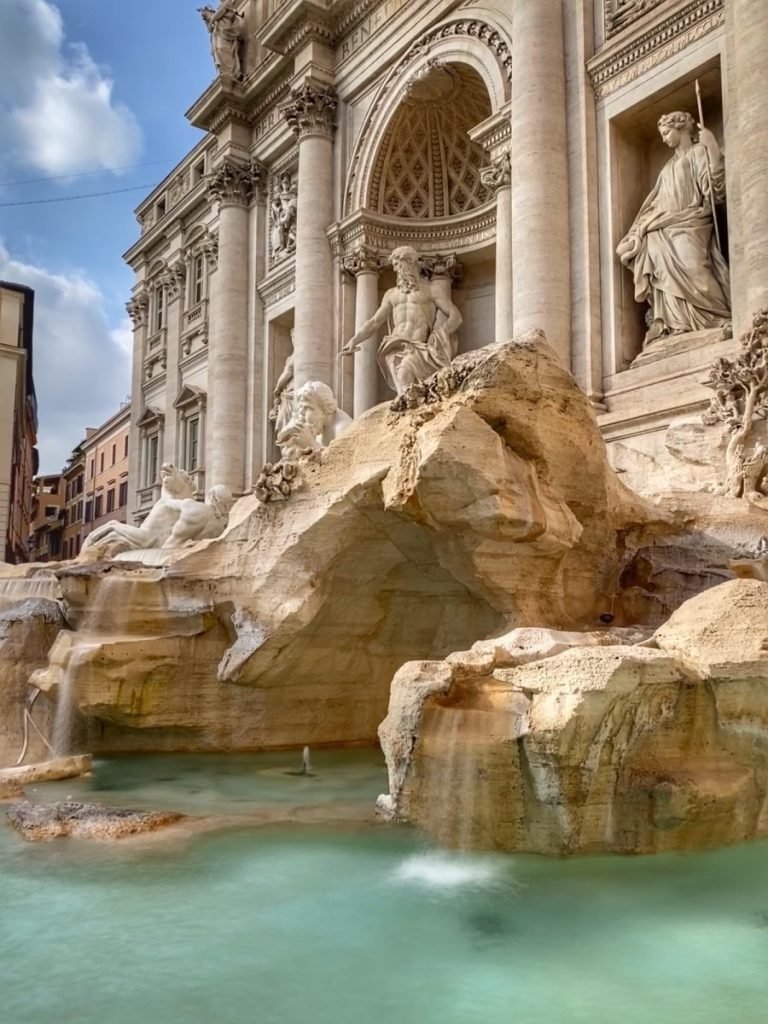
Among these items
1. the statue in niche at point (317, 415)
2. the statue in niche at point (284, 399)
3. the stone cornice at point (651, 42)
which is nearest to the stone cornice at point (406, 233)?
the statue in niche at point (284, 399)

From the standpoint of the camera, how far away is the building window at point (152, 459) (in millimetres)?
26875

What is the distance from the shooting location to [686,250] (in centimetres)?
1102

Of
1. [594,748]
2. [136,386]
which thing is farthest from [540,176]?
[136,386]

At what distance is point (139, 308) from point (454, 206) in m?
14.8

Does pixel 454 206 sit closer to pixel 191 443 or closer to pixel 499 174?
pixel 499 174

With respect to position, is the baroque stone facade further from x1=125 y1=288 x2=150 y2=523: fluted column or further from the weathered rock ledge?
the weathered rock ledge

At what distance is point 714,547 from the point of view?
21.4 ft

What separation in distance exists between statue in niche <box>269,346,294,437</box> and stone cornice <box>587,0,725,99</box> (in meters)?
8.19

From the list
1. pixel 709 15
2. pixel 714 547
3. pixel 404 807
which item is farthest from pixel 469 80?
pixel 404 807

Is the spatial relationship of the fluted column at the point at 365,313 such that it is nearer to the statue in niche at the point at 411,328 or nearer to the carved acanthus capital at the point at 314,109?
the statue in niche at the point at 411,328

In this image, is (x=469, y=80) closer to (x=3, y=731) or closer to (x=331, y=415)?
(x=331, y=415)

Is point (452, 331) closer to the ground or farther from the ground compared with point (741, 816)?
farther from the ground

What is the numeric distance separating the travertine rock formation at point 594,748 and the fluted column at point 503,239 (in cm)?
964

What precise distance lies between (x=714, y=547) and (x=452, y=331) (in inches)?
400
